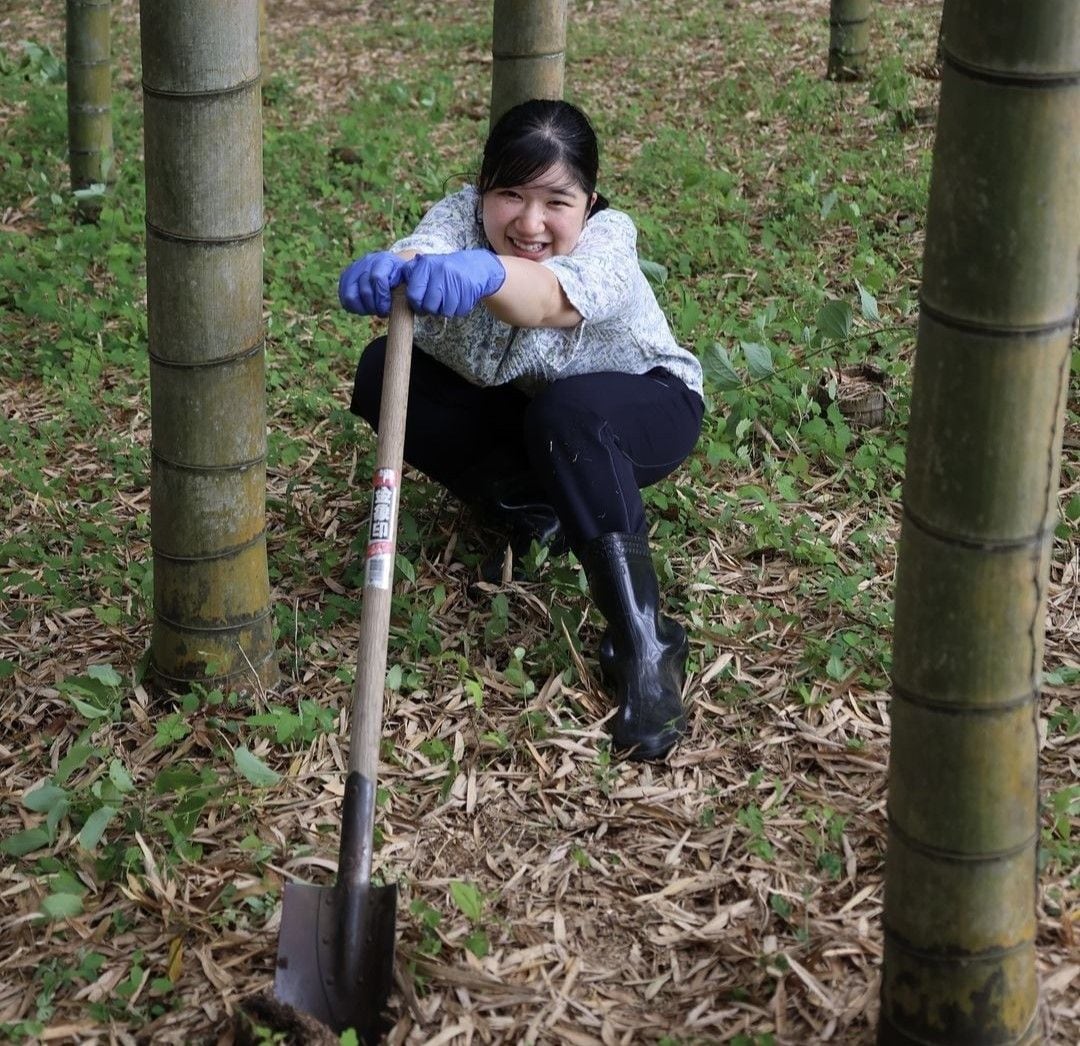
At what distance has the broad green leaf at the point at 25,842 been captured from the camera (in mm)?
2324

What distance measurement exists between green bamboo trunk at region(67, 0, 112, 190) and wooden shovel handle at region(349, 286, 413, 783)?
3.39m

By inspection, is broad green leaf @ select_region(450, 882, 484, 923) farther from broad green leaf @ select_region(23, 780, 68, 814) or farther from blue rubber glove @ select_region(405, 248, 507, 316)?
blue rubber glove @ select_region(405, 248, 507, 316)

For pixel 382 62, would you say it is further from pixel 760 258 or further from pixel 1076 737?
pixel 1076 737

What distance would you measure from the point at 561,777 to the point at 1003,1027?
94 cm

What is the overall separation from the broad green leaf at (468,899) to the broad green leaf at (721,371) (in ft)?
5.91

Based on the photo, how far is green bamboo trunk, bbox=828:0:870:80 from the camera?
6.00 metres

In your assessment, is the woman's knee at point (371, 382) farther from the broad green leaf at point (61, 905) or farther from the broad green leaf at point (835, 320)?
the broad green leaf at point (835, 320)

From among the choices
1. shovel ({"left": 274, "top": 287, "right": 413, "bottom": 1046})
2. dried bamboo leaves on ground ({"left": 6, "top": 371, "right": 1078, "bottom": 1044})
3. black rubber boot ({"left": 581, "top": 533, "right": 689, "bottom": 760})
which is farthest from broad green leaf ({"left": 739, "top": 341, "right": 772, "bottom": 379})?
shovel ({"left": 274, "top": 287, "right": 413, "bottom": 1046})

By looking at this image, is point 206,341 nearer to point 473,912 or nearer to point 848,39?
point 473,912

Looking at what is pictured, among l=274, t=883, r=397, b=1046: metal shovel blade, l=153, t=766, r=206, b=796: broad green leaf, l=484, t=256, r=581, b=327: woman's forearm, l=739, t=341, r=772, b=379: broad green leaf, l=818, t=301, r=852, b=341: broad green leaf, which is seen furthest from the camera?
l=818, t=301, r=852, b=341: broad green leaf

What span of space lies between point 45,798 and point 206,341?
0.81 m

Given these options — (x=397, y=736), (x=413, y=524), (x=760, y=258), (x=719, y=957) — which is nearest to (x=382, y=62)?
(x=760, y=258)

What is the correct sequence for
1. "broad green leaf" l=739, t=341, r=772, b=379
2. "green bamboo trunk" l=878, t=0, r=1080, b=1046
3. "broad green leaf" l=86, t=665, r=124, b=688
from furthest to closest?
1. "broad green leaf" l=739, t=341, r=772, b=379
2. "broad green leaf" l=86, t=665, r=124, b=688
3. "green bamboo trunk" l=878, t=0, r=1080, b=1046

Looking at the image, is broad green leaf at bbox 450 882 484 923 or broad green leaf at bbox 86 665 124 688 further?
broad green leaf at bbox 86 665 124 688
